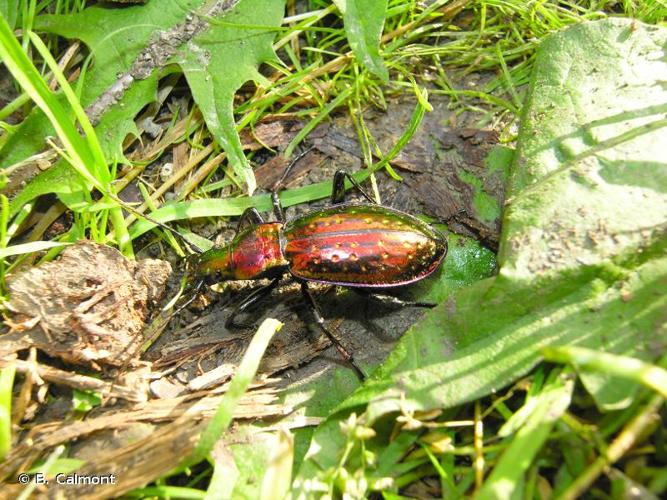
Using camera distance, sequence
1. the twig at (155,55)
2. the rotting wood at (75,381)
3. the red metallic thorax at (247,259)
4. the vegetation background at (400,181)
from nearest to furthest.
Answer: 1. the vegetation background at (400,181)
2. the rotting wood at (75,381)
3. the red metallic thorax at (247,259)
4. the twig at (155,55)

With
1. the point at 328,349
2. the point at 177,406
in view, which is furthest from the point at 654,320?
the point at 177,406

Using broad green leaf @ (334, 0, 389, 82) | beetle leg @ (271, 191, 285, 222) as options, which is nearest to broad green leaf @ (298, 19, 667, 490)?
broad green leaf @ (334, 0, 389, 82)

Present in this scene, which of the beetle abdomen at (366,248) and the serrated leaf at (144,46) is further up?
the serrated leaf at (144,46)

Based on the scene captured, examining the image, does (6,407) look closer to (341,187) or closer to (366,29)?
(341,187)

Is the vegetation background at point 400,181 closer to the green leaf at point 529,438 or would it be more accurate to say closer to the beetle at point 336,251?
the green leaf at point 529,438

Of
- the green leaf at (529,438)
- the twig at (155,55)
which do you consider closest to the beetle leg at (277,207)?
the twig at (155,55)

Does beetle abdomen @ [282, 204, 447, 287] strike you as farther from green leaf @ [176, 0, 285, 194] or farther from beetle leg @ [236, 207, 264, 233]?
green leaf @ [176, 0, 285, 194]
